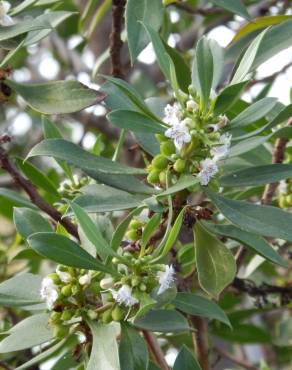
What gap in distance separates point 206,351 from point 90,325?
1.48ft

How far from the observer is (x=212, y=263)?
41.9 inches

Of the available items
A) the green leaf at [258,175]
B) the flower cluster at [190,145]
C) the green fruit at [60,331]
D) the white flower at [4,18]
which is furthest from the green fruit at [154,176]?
the white flower at [4,18]

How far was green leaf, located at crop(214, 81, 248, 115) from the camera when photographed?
948 millimetres

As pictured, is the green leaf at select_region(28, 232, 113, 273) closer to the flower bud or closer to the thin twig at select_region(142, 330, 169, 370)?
the flower bud

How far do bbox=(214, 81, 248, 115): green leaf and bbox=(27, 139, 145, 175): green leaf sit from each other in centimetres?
15

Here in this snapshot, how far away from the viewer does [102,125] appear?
A: 91.9 inches

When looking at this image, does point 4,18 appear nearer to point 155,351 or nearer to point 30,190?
point 30,190

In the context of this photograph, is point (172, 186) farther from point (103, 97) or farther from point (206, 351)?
point (206, 351)

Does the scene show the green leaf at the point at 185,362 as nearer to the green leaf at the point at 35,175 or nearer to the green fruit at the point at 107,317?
the green fruit at the point at 107,317

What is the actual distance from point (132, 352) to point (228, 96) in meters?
0.35

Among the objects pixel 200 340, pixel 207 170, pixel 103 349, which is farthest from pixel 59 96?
pixel 200 340

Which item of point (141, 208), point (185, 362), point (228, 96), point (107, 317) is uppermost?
point (228, 96)

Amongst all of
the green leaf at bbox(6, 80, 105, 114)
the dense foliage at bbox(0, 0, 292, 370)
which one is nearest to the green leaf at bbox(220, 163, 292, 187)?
the dense foliage at bbox(0, 0, 292, 370)

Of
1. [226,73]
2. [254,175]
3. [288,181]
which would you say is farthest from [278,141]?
[226,73]
